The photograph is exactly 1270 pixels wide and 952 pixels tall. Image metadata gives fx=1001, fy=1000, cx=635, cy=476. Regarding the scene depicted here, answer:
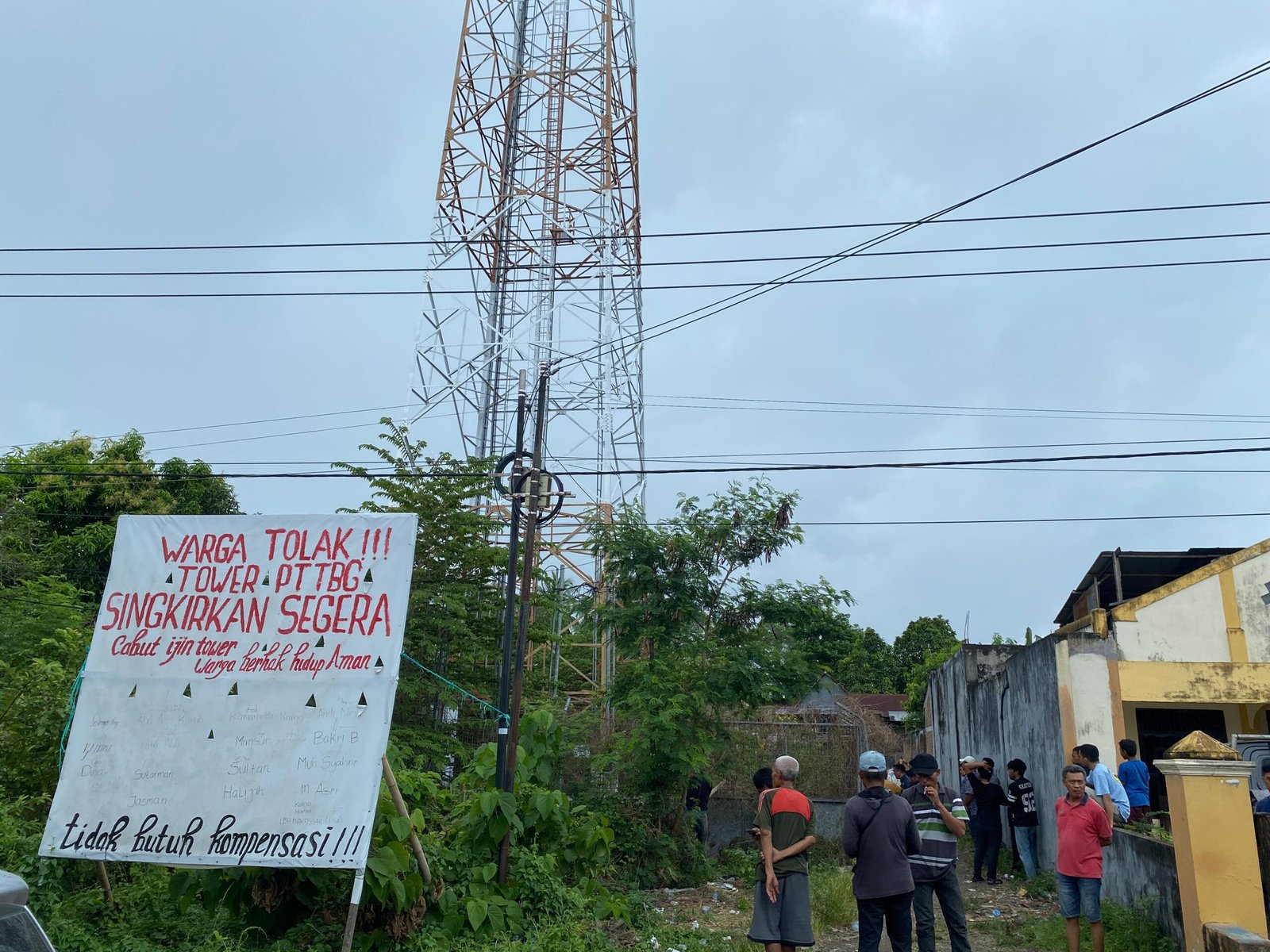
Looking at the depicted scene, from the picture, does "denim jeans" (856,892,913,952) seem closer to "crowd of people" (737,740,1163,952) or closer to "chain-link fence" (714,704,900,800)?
"crowd of people" (737,740,1163,952)

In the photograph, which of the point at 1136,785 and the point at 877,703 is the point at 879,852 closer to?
the point at 1136,785

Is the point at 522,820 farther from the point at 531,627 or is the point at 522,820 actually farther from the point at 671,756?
the point at 531,627

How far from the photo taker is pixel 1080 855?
771cm

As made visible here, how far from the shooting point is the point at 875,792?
6.87 meters

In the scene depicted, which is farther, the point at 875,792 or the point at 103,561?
the point at 103,561

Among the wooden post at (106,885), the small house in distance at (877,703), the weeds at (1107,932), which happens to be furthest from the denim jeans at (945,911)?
the small house in distance at (877,703)

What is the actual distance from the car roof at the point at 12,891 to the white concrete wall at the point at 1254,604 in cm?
1454

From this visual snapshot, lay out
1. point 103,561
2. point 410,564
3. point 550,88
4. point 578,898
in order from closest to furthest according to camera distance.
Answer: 1. point 410,564
2. point 578,898
3. point 550,88
4. point 103,561

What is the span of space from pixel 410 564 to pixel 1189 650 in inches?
435

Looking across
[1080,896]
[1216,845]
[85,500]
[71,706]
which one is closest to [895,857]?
[1080,896]

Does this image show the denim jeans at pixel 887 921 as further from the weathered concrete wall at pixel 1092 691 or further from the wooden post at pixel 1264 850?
the weathered concrete wall at pixel 1092 691

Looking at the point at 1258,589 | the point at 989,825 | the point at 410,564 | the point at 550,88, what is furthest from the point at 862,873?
the point at 550,88

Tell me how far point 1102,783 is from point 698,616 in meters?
5.71

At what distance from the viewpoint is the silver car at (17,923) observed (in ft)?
10.9
